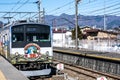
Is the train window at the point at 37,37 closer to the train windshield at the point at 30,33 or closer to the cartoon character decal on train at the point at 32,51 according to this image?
the train windshield at the point at 30,33

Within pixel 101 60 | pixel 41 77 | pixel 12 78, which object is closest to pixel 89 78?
pixel 41 77

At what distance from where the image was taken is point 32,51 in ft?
49.6

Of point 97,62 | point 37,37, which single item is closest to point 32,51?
point 37,37

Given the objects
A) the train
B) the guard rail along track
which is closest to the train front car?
the train

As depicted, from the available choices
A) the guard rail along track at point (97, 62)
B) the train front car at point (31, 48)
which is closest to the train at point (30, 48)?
the train front car at point (31, 48)

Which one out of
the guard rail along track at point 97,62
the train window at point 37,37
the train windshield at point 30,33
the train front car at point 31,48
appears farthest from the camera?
the guard rail along track at point 97,62

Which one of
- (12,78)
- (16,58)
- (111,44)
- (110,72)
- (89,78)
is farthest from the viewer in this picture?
(111,44)

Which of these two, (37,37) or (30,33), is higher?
(30,33)

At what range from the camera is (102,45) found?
4044 centimetres

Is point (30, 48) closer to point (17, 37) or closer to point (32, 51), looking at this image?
point (32, 51)

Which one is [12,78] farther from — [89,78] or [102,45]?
[102,45]

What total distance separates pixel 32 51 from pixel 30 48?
22cm

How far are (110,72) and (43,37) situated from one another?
5.20 meters

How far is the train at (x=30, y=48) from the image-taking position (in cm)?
1507
